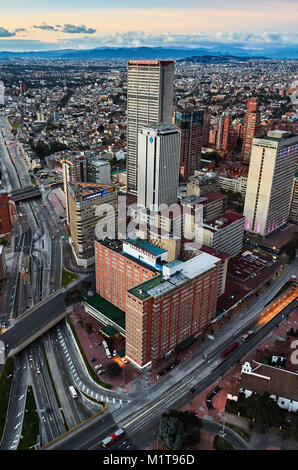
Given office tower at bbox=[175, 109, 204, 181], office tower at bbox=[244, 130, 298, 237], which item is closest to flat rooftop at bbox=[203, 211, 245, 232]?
office tower at bbox=[244, 130, 298, 237]

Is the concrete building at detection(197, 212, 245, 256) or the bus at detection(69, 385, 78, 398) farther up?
the concrete building at detection(197, 212, 245, 256)

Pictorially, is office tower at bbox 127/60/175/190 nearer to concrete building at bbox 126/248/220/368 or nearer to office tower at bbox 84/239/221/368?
office tower at bbox 84/239/221/368

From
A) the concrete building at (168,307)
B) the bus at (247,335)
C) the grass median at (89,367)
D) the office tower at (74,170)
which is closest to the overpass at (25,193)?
the office tower at (74,170)

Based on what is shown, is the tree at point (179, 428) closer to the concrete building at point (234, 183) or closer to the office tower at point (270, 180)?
the office tower at point (270, 180)

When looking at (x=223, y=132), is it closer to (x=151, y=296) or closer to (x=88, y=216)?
(x=88, y=216)

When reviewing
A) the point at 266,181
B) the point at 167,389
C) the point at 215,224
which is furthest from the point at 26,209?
the point at 167,389

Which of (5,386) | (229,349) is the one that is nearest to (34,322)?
(5,386)

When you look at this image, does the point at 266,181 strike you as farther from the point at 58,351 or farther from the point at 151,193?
the point at 58,351
